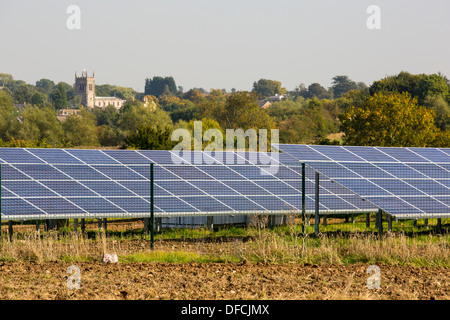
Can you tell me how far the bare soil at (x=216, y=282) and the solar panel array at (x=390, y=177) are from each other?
4.53 metres

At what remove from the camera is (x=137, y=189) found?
20.3m

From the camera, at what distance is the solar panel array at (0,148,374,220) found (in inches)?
726

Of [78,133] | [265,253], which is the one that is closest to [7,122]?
[78,133]

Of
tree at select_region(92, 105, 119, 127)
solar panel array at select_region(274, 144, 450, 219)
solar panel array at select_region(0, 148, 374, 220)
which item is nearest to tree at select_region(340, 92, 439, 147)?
solar panel array at select_region(274, 144, 450, 219)

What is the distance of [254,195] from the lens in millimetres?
21141

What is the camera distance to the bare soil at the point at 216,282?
11375mm

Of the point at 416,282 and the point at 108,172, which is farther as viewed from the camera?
the point at 108,172

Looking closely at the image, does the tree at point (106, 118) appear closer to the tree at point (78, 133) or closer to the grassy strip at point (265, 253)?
the tree at point (78, 133)

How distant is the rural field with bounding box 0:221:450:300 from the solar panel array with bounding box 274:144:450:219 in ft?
6.28

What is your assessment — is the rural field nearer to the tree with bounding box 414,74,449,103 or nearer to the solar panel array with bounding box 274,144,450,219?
the solar panel array with bounding box 274,144,450,219

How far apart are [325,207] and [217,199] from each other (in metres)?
4.28

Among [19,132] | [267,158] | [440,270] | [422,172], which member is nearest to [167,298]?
[440,270]
